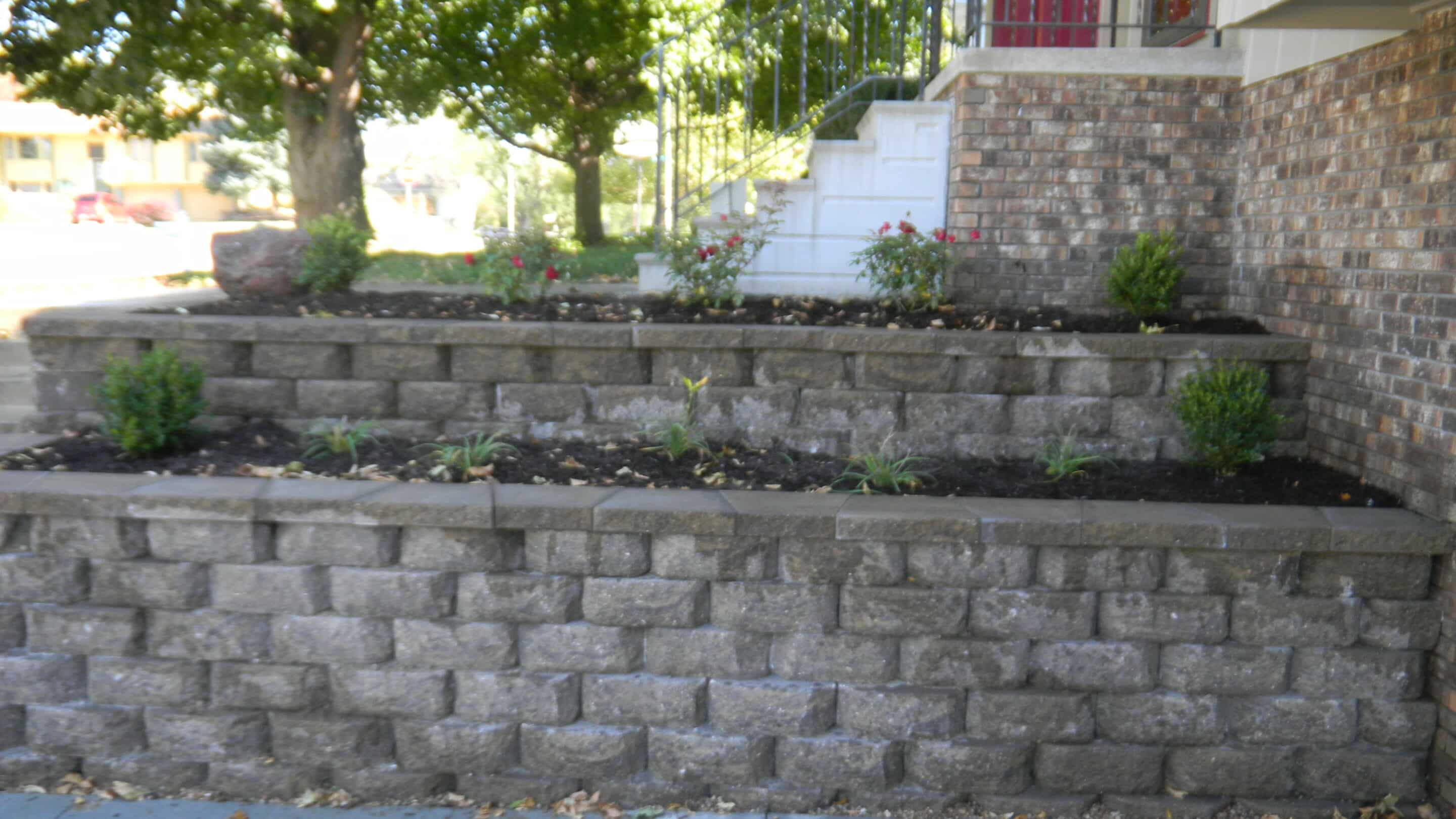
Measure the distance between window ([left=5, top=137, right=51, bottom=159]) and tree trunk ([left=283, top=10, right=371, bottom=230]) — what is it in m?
39.6

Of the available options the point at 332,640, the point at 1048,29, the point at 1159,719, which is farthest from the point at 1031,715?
the point at 1048,29

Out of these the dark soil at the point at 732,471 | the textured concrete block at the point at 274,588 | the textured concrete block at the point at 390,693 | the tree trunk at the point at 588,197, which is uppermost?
the tree trunk at the point at 588,197

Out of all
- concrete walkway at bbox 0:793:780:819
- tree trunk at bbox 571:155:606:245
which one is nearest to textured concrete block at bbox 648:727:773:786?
concrete walkway at bbox 0:793:780:819

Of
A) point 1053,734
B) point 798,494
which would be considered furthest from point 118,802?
point 1053,734

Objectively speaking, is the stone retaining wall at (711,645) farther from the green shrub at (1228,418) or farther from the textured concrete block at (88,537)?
the green shrub at (1228,418)

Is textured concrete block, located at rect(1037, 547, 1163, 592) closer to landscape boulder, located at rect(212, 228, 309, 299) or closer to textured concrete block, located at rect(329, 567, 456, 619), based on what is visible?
textured concrete block, located at rect(329, 567, 456, 619)

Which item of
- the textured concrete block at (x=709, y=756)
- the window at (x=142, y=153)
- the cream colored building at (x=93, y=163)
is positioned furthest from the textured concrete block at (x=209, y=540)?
the window at (x=142, y=153)

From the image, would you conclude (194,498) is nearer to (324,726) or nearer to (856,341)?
(324,726)

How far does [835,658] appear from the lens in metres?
3.53

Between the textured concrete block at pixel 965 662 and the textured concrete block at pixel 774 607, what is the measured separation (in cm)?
29

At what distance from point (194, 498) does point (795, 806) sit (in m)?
2.24

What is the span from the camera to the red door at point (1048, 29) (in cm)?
727

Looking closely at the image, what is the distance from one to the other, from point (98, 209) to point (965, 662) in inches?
1301

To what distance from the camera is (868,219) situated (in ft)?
19.6
